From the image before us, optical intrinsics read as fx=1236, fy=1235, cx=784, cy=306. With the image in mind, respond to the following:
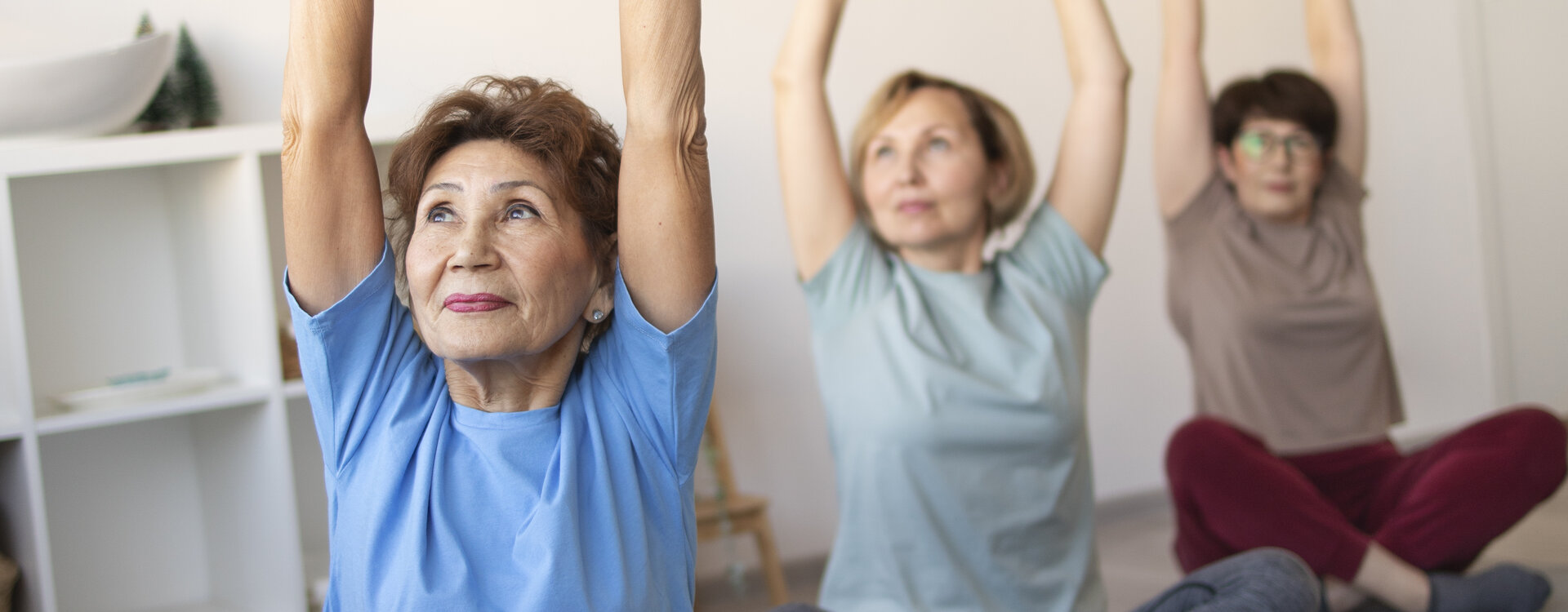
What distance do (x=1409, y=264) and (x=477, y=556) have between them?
13.0 ft

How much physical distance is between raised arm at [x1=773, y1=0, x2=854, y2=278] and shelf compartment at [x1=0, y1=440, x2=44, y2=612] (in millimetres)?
1255

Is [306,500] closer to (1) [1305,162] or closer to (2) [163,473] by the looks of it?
(2) [163,473]

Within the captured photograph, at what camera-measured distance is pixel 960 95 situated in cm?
197

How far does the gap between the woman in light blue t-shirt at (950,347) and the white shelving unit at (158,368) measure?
87 centimetres

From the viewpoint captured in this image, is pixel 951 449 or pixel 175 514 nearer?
pixel 951 449

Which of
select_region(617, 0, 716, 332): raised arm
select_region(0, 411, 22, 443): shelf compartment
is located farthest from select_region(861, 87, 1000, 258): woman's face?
select_region(0, 411, 22, 443): shelf compartment

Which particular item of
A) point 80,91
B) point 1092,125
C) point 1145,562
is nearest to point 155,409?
point 80,91

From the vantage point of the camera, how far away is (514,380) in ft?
3.45

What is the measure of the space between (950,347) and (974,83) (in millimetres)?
1635

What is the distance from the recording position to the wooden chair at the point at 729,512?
2621 mm

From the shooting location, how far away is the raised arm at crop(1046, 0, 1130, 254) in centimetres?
185

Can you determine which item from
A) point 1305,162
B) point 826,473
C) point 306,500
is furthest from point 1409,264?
point 306,500

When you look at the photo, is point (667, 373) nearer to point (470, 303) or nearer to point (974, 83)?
point (470, 303)

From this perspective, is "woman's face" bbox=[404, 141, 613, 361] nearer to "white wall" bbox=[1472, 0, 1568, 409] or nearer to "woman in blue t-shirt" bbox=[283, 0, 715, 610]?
"woman in blue t-shirt" bbox=[283, 0, 715, 610]
